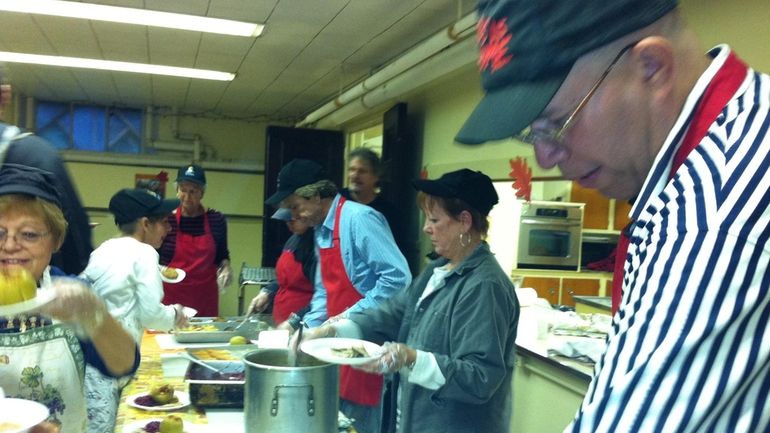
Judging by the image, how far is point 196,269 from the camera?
13.7 feet

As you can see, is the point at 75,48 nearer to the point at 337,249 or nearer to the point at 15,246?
the point at 337,249

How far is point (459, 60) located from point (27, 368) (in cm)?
287

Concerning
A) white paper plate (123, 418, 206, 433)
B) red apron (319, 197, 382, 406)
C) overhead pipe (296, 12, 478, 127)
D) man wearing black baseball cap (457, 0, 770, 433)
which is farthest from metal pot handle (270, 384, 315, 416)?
overhead pipe (296, 12, 478, 127)

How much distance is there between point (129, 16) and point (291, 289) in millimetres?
2180

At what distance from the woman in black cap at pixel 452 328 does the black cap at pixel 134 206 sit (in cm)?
121

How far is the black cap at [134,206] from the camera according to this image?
2.85 m

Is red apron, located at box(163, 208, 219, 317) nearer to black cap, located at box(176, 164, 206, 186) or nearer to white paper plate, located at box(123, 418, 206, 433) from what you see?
black cap, located at box(176, 164, 206, 186)

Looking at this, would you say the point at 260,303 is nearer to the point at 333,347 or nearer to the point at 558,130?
the point at 333,347

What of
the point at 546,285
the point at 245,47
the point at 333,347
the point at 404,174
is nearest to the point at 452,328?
the point at 333,347

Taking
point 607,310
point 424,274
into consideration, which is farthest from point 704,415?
point 607,310

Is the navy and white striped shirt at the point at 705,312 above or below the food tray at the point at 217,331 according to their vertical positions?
above

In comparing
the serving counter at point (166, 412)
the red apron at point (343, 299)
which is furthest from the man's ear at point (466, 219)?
the red apron at point (343, 299)

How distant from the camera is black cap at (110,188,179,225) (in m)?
2.85

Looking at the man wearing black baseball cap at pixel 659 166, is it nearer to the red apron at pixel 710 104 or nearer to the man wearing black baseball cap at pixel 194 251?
the red apron at pixel 710 104
